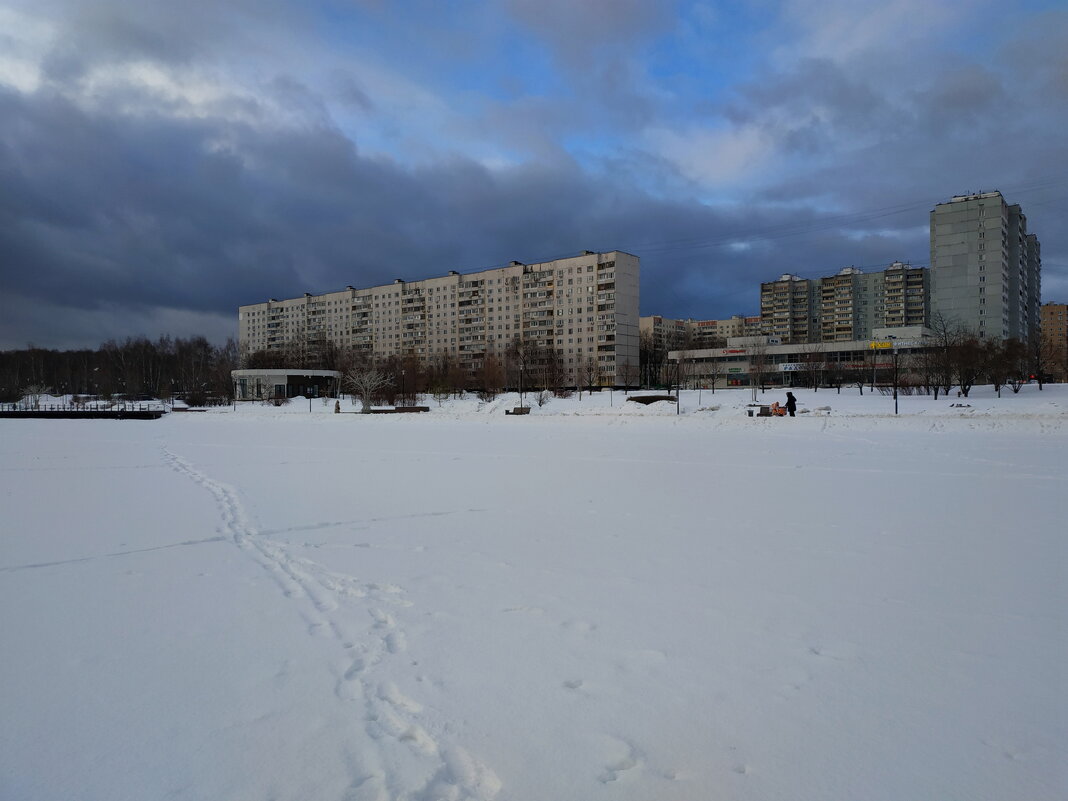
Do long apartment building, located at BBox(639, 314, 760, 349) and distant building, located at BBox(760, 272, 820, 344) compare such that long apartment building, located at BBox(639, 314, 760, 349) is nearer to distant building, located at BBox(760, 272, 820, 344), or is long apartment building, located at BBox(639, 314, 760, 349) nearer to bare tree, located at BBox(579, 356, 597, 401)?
distant building, located at BBox(760, 272, 820, 344)

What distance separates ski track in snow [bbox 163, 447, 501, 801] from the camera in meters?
2.78

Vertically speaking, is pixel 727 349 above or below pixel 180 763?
above

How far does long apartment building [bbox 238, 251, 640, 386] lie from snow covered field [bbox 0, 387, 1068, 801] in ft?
259

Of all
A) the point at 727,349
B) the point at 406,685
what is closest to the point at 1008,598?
the point at 406,685

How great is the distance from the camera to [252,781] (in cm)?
282

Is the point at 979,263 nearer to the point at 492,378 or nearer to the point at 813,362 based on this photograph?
the point at 813,362

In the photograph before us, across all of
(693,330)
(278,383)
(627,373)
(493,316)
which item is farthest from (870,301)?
(278,383)

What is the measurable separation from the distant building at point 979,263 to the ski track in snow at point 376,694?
361 ft

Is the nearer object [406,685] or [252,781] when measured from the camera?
[252,781]

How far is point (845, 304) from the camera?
477 feet

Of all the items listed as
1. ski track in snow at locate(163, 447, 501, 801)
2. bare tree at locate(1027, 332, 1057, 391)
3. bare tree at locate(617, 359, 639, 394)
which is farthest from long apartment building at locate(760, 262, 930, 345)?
ski track in snow at locate(163, 447, 501, 801)

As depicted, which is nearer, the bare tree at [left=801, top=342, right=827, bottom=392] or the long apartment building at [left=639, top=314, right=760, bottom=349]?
the bare tree at [left=801, top=342, right=827, bottom=392]

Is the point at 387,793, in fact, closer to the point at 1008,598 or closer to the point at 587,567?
the point at 587,567

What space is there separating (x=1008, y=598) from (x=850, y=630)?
1759 mm
